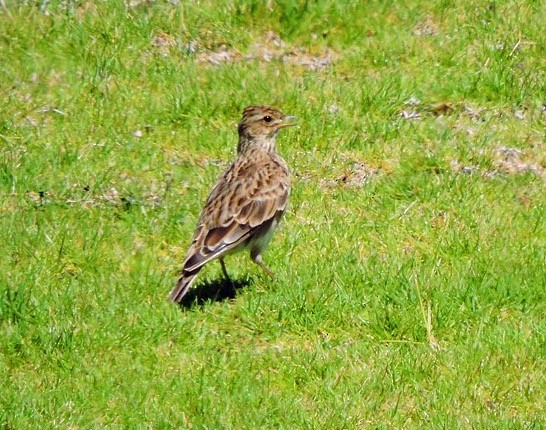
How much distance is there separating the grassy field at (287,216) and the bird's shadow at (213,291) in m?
0.04

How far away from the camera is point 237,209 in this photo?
1123 cm

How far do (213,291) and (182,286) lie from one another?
621mm

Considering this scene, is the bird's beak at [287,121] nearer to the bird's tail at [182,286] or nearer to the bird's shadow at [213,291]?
the bird's shadow at [213,291]

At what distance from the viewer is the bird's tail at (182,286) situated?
34.4 ft

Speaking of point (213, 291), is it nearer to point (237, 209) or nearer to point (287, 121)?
point (237, 209)

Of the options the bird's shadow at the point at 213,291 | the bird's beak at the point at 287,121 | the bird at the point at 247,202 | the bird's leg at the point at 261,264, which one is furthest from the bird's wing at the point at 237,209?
the bird's beak at the point at 287,121

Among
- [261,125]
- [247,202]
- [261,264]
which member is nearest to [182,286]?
[261,264]

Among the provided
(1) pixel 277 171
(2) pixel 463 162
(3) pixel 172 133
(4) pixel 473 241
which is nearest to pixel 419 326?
(4) pixel 473 241

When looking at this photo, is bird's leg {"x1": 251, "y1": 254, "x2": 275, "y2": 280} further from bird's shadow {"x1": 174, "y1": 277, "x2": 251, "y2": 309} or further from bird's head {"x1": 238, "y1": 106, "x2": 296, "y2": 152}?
bird's head {"x1": 238, "y1": 106, "x2": 296, "y2": 152}

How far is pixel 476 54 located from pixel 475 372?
598cm

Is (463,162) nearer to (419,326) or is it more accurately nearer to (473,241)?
(473,241)

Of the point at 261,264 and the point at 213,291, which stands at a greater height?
the point at 261,264

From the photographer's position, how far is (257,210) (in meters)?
11.2

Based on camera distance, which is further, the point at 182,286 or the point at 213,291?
the point at 213,291
